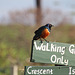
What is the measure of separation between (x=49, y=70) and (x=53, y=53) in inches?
9.5

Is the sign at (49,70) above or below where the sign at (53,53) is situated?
below

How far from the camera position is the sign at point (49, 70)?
15.0 feet

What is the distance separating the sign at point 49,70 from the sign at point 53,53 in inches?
3.5

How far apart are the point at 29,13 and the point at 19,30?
3.07 ft

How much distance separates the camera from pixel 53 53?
15.8ft

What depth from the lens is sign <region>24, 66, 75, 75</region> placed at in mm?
4562

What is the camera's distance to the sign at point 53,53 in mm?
4648

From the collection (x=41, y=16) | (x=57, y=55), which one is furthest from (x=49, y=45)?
(x=41, y=16)

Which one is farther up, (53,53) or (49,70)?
(53,53)

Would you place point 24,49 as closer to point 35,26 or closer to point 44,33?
point 35,26

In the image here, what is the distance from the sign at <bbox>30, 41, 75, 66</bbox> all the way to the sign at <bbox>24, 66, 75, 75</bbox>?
0.29 ft

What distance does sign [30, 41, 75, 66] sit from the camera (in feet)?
15.3

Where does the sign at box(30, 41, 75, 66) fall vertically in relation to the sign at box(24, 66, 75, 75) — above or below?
above

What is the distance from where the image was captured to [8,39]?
1781cm
